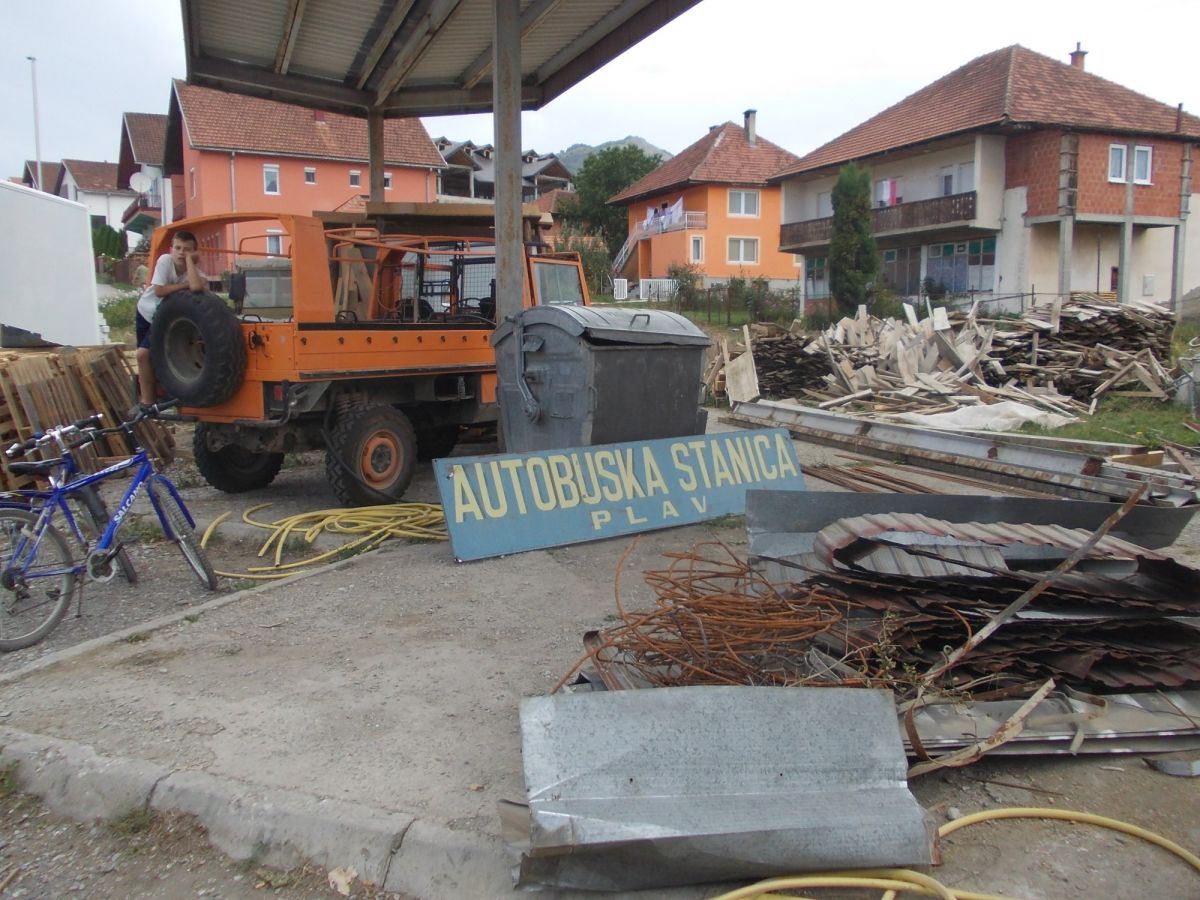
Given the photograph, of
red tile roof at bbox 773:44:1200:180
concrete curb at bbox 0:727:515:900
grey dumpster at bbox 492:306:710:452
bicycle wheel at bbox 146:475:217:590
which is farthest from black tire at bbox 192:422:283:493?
red tile roof at bbox 773:44:1200:180

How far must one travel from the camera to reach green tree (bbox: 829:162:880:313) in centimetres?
3222

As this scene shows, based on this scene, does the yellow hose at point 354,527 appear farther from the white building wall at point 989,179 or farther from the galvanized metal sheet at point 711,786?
the white building wall at point 989,179

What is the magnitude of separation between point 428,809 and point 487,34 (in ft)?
33.1

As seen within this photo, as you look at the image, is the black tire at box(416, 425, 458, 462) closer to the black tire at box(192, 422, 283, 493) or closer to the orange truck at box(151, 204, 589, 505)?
the orange truck at box(151, 204, 589, 505)

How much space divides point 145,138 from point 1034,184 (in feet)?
152

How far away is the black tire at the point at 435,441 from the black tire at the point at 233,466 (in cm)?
161

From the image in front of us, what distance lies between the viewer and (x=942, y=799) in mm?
3564

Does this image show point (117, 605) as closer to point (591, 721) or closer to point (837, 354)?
point (591, 721)

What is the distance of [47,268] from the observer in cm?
1527

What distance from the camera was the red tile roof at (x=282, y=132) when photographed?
127ft

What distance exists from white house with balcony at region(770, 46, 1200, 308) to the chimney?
13.1 metres

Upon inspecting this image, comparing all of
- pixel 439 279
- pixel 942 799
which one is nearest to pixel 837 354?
pixel 439 279

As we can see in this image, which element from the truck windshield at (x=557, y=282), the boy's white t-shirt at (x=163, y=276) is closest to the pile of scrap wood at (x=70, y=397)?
the boy's white t-shirt at (x=163, y=276)

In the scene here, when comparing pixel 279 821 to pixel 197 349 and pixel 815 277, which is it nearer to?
pixel 197 349
